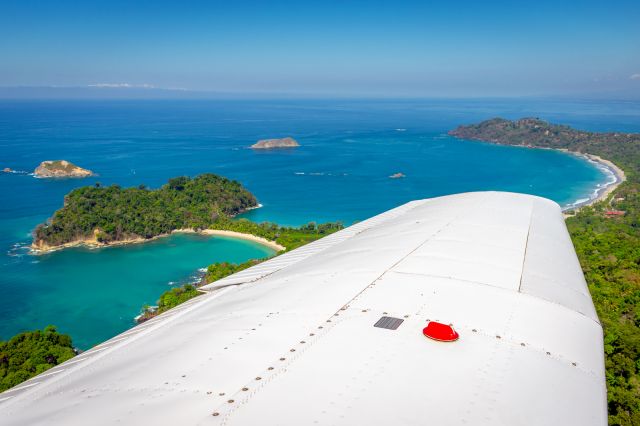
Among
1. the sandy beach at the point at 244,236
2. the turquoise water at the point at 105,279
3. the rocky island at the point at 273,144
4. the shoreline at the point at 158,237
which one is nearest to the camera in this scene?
the turquoise water at the point at 105,279

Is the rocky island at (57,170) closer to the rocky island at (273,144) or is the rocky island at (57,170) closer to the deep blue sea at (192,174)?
the deep blue sea at (192,174)

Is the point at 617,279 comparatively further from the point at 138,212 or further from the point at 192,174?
the point at 192,174

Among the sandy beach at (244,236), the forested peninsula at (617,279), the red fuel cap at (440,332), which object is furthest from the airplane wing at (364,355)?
the sandy beach at (244,236)

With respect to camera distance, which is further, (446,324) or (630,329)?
(630,329)

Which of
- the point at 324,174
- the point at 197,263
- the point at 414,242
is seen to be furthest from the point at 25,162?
the point at 414,242

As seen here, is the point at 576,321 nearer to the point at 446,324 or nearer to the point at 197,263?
the point at 446,324
